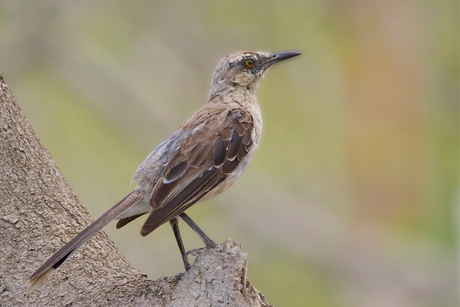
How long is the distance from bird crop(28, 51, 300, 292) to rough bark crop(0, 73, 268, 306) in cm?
27

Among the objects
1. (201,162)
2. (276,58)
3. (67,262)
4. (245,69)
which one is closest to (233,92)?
(245,69)

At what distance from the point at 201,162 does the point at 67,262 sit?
1.30 meters

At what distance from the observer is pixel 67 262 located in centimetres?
334

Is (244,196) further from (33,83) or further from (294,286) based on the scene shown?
(33,83)

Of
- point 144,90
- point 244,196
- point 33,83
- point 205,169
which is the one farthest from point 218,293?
A: point 33,83

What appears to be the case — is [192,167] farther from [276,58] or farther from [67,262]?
[276,58]

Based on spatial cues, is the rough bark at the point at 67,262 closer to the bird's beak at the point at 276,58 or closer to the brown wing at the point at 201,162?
the brown wing at the point at 201,162

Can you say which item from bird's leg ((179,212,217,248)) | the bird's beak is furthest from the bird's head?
bird's leg ((179,212,217,248))

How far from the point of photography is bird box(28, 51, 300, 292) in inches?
137

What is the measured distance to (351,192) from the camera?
9930mm

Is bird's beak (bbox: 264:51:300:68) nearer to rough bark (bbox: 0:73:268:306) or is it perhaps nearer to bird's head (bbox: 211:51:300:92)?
bird's head (bbox: 211:51:300:92)

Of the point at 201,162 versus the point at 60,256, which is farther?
the point at 201,162

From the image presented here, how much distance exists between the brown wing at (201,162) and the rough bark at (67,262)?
517 millimetres

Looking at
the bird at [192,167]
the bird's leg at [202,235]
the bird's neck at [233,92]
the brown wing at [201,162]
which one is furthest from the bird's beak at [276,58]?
the bird's leg at [202,235]
